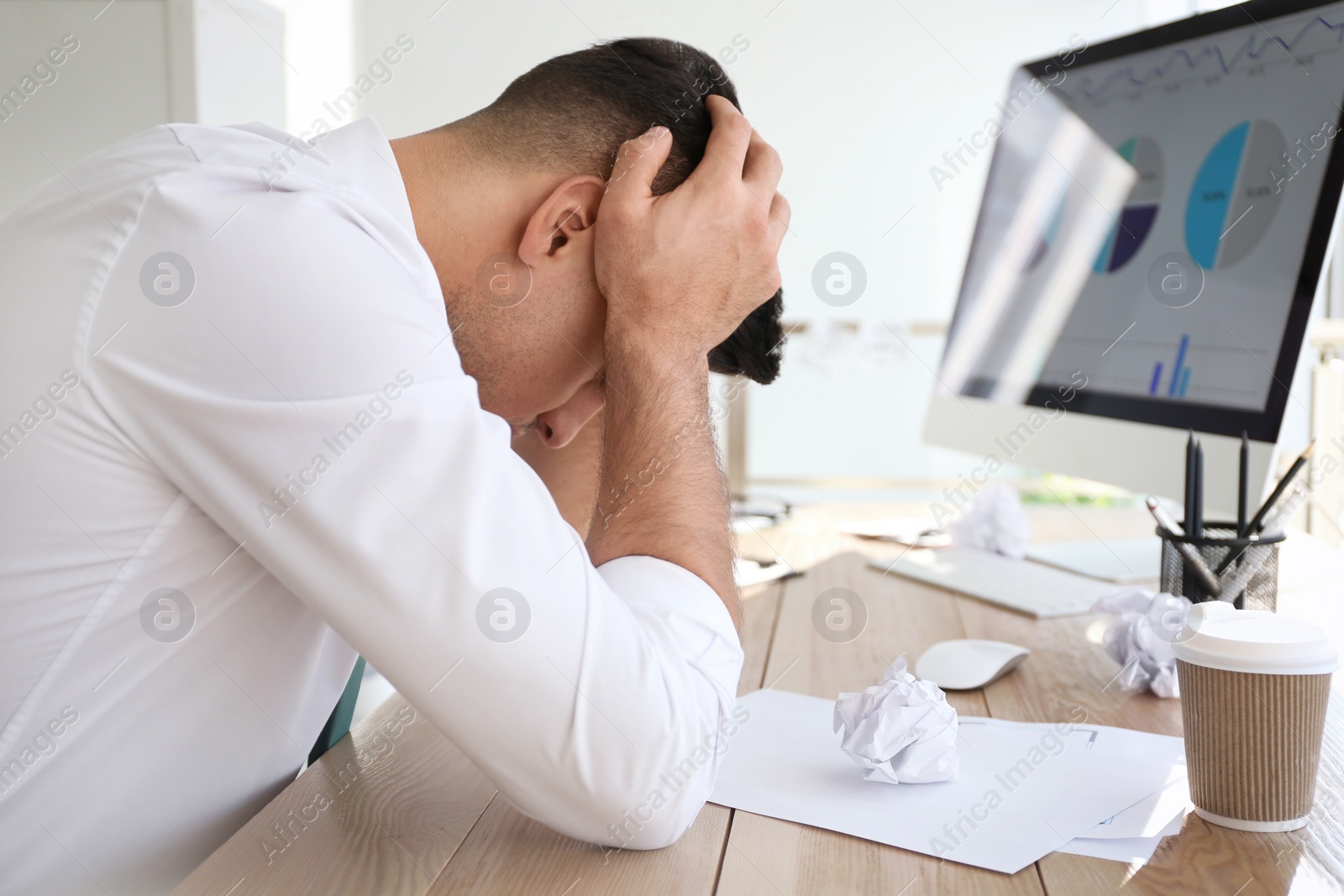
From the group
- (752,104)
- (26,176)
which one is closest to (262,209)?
(26,176)

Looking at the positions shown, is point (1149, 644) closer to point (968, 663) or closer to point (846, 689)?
point (968, 663)

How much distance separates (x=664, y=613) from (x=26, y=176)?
319 cm

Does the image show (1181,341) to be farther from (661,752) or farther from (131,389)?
(131,389)

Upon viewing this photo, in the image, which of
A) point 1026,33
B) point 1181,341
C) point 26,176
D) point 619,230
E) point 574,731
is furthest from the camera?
point 1026,33

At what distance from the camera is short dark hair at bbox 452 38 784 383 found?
827 millimetres

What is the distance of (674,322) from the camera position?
2.53ft

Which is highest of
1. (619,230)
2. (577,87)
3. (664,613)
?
(577,87)

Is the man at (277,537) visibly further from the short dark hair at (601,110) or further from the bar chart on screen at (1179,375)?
the bar chart on screen at (1179,375)

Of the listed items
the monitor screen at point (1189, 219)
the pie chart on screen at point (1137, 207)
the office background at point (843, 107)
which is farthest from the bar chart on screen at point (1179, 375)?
the office background at point (843, 107)

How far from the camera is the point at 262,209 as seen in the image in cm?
56

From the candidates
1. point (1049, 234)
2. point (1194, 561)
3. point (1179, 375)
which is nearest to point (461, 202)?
point (1194, 561)

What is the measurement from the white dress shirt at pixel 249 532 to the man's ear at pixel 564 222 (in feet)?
0.58

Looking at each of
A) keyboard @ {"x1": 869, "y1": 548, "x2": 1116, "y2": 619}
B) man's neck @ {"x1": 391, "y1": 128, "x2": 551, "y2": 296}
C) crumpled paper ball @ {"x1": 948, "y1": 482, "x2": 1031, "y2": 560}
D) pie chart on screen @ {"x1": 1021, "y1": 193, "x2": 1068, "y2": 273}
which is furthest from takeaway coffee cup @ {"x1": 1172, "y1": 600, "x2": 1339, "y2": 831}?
pie chart on screen @ {"x1": 1021, "y1": 193, "x2": 1068, "y2": 273}

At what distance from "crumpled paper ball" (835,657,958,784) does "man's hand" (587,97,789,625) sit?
11cm
